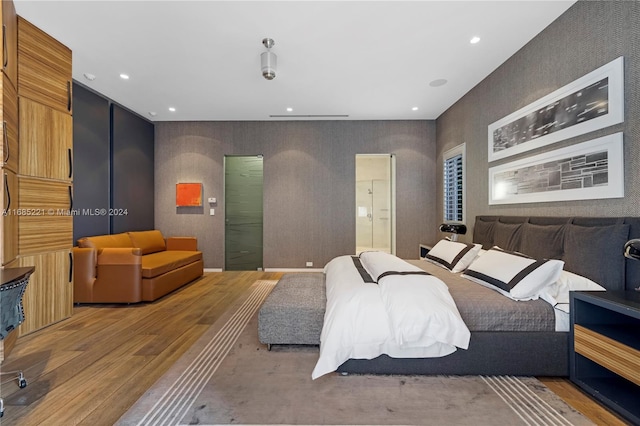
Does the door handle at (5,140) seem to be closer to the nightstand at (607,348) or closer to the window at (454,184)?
the nightstand at (607,348)

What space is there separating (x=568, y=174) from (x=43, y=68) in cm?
499

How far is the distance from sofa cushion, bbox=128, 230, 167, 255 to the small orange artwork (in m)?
0.71

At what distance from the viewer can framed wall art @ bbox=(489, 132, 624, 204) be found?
6.40 feet

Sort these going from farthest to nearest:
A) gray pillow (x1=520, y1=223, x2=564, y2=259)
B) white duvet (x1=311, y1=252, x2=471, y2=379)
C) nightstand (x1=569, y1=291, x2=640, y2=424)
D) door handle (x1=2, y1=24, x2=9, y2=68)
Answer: gray pillow (x1=520, y1=223, x2=564, y2=259) → door handle (x1=2, y1=24, x2=9, y2=68) → white duvet (x1=311, y1=252, x2=471, y2=379) → nightstand (x1=569, y1=291, x2=640, y2=424)

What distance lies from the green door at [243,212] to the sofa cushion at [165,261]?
86cm

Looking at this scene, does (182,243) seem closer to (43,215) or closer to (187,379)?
(43,215)

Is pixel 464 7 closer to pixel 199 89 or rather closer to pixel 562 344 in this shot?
pixel 562 344

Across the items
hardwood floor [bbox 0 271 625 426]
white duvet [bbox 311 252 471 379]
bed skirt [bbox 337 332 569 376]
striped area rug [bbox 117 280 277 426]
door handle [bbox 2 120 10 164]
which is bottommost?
hardwood floor [bbox 0 271 625 426]

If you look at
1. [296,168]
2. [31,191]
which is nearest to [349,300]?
[31,191]

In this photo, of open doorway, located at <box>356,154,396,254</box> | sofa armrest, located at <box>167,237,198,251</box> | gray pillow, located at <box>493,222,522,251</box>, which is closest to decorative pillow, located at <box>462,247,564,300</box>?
gray pillow, located at <box>493,222,522,251</box>

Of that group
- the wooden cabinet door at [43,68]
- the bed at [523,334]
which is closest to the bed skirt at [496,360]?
the bed at [523,334]

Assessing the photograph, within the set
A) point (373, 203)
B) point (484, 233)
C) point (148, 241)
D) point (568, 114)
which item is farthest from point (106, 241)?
point (373, 203)

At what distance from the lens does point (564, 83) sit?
2354 mm

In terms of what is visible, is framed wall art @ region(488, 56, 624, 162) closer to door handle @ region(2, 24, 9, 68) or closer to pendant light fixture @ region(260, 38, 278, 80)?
pendant light fixture @ region(260, 38, 278, 80)
